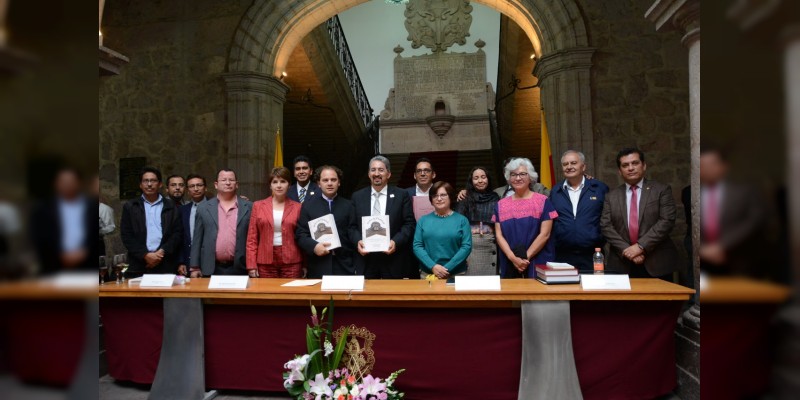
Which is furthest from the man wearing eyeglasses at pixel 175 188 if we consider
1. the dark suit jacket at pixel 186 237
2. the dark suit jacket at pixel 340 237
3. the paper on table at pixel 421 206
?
the paper on table at pixel 421 206

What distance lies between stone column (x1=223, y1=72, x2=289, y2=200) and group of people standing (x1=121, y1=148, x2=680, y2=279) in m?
2.77

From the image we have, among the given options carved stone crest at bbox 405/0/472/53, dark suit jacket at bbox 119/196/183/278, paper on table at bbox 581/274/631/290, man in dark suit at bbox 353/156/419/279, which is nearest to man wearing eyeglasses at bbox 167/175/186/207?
dark suit jacket at bbox 119/196/183/278

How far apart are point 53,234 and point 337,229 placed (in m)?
3.28

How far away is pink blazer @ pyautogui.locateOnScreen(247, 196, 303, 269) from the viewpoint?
11.9ft

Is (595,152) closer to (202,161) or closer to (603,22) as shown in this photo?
(603,22)

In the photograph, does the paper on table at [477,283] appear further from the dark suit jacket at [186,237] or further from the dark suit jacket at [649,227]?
the dark suit jacket at [186,237]

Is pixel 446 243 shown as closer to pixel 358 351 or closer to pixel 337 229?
pixel 337 229

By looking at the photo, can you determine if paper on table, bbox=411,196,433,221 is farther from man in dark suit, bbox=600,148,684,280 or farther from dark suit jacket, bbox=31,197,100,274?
dark suit jacket, bbox=31,197,100,274

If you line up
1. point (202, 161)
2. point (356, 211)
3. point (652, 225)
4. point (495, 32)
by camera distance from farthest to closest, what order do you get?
point (495, 32), point (202, 161), point (356, 211), point (652, 225)

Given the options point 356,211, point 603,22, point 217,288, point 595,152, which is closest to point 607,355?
point 356,211

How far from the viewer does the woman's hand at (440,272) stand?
3369mm

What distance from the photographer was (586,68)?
6195mm

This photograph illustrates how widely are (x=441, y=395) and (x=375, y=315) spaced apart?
2.04 feet

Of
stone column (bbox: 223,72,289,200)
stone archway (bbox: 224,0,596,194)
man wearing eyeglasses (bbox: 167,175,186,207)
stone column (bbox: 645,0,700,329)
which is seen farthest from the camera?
stone column (bbox: 223,72,289,200)
